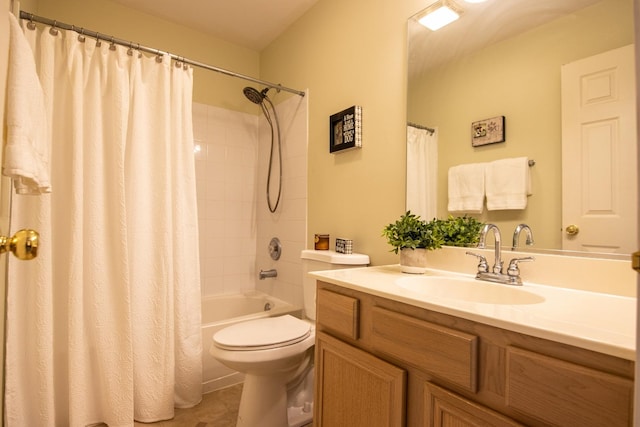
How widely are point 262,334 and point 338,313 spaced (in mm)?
526

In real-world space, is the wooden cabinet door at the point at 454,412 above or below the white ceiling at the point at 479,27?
below

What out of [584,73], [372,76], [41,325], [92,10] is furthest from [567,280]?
[92,10]

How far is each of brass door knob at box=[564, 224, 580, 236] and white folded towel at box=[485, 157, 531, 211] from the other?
0.15 m

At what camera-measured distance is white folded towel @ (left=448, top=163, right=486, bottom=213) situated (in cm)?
127

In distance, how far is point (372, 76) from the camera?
1707mm

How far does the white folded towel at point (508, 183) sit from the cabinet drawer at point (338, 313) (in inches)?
26.7

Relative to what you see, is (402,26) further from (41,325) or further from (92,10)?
(41,325)

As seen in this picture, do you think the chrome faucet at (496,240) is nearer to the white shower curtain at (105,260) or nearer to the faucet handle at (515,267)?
the faucet handle at (515,267)

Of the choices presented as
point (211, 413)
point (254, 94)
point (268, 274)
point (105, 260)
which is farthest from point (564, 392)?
point (254, 94)

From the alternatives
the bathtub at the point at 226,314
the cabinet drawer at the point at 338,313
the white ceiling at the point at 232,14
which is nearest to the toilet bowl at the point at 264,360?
the cabinet drawer at the point at 338,313

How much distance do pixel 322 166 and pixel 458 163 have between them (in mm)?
917

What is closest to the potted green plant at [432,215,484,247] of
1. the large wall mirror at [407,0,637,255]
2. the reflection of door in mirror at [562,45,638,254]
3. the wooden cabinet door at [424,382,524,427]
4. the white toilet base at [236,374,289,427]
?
the large wall mirror at [407,0,637,255]

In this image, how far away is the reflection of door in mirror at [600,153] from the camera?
92 cm

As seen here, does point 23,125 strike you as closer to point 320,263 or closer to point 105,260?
point 105,260
